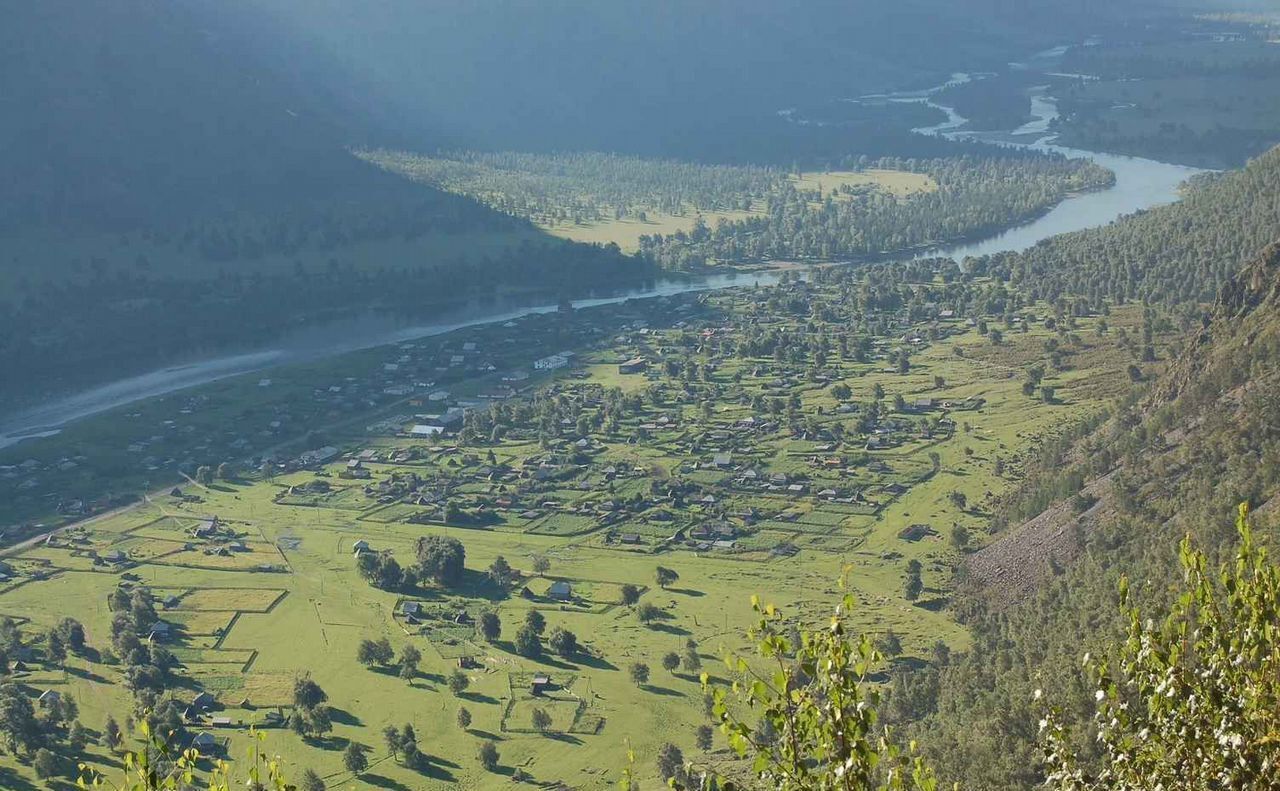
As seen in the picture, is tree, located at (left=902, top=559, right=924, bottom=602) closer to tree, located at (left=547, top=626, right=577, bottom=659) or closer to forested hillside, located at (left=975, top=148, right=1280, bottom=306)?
tree, located at (left=547, top=626, right=577, bottom=659)

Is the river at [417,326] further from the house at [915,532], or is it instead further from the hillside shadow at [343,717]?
the house at [915,532]

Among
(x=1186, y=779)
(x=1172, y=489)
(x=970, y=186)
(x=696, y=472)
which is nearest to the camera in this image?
(x=1186, y=779)

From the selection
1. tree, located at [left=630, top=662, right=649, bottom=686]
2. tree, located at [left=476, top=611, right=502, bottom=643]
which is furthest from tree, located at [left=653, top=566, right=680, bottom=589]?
tree, located at [left=630, top=662, right=649, bottom=686]

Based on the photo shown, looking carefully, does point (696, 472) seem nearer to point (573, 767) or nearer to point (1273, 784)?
point (573, 767)

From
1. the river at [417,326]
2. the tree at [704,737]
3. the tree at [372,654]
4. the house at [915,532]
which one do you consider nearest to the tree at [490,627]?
the tree at [372,654]

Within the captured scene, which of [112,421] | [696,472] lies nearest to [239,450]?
[112,421]

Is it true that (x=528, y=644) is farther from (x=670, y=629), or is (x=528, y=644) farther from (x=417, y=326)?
(x=417, y=326)

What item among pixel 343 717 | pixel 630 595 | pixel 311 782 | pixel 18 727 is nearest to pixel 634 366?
pixel 630 595
